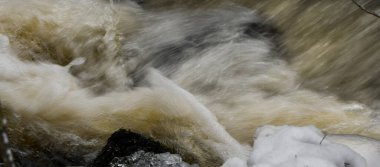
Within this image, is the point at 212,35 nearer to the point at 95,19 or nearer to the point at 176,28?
the point at 176,28

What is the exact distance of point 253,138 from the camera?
4.14 meters

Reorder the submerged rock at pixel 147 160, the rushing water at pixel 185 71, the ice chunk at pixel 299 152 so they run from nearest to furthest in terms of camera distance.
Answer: the ice chunk at pixel 299 152, the submerged rock at pixel 147 160, the rushing water at pixel 185 71

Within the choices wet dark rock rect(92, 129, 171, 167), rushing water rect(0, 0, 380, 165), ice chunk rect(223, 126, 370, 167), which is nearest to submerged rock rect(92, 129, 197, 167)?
wet dark rock rect(92, 129, 171, 167)

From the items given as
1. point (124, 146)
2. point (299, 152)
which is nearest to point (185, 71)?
point (124, 146)

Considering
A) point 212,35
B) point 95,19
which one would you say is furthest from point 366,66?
point 95,19

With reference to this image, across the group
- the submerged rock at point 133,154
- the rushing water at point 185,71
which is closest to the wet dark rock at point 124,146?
the submerged rock at point 133,154

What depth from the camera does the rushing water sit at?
4270 millimetres

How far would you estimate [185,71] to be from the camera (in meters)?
5.06

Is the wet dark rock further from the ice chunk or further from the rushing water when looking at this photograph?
the ice chunk

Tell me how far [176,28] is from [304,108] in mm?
1691

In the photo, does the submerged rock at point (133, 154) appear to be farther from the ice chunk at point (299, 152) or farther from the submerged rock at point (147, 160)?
the ice chunk at point (299, 152)

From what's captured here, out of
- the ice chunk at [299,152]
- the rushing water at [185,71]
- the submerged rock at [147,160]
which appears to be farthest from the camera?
the rushing water at [185,71]

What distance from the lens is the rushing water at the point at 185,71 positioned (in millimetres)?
4270

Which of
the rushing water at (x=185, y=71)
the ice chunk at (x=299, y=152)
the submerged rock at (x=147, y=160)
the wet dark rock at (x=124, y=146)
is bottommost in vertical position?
the ice chunk at (x=299, y=152)
